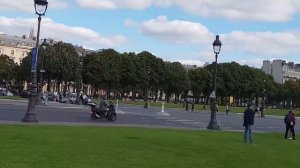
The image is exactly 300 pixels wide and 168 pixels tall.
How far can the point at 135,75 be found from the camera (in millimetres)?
133625

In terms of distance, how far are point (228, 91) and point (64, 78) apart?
5784 cm

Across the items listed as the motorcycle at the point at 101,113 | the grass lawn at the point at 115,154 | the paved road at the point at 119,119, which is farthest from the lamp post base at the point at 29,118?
the motorcycle at the point at 101,113

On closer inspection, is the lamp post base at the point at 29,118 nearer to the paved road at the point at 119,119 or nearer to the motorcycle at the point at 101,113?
the paved road at the point at 119,119

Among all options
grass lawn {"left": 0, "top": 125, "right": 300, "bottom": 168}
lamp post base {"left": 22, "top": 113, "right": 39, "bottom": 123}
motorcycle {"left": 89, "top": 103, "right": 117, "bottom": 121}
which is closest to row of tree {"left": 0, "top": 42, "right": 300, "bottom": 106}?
motorcycle {"left": 89, "top": 103, "right": 117, "bottom": 121}

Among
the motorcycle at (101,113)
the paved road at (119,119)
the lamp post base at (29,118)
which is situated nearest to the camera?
the lamp post base at (29,118)

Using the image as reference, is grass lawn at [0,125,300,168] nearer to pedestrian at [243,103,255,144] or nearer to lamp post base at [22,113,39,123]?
pedestrian at [243,103,255,144]

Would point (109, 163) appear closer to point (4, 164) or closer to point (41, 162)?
point (41, 162)

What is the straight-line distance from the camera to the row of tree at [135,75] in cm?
11795

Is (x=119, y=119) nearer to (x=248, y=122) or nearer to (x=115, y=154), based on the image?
(x=248, y=122)

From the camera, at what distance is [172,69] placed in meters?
152

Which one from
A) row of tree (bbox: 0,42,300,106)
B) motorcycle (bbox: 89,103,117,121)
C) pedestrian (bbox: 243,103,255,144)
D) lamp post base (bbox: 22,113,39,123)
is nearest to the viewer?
pedestrian (bbox: 243,103,255,144)

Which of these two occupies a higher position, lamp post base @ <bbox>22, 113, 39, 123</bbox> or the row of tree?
the row of tree

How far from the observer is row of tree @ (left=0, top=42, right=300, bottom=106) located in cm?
11795

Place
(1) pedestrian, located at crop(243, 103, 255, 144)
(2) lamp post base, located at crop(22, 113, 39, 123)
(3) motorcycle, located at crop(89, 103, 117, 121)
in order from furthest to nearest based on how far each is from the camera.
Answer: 1. (3) motorcycle, located at crop(89, 103, 117, 121)
2. (2) lamp post base, located at crop(22, 113, 39, 123)
3. (1) pedestrian, located at crop(243, 103, 255, 144)
